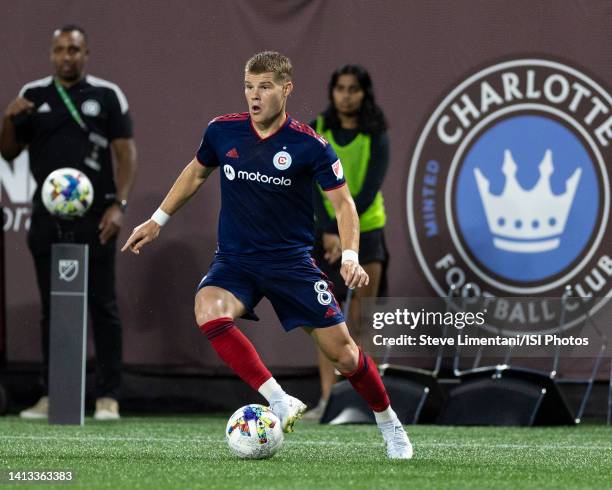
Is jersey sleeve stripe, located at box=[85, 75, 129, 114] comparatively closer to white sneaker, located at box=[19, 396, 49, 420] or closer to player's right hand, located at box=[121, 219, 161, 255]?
Answer: white sneaker, located at box=[19, 396, 49, 420]

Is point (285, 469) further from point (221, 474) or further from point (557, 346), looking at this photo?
point (557, 346)

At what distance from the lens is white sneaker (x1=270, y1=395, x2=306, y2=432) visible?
6051 millimetres

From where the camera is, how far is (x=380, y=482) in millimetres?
5195

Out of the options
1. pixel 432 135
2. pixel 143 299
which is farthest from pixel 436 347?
pixel 143 299

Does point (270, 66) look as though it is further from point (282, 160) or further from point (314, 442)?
point (314, 442)

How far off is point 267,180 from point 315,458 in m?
1.32

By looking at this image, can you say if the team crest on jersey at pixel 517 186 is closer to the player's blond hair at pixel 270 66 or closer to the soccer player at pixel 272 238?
the soccer player at pixel 272 238

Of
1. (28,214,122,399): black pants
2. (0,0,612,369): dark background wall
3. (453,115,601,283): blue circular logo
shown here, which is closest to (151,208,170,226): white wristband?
(28,214,122,399): black pants

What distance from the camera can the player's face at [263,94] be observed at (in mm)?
6270

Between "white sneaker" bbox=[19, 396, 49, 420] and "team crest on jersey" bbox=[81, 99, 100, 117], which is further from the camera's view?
"team crest on jersey" bbox=[81, 99, 100, 117]

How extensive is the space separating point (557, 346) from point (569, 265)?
0.58 m

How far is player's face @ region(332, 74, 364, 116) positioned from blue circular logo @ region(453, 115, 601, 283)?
3.21 ft

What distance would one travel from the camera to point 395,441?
6.25m

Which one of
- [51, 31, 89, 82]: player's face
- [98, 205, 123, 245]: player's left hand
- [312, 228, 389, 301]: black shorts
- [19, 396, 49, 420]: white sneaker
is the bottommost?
[19, 396, 49, 420]: white sneaker
